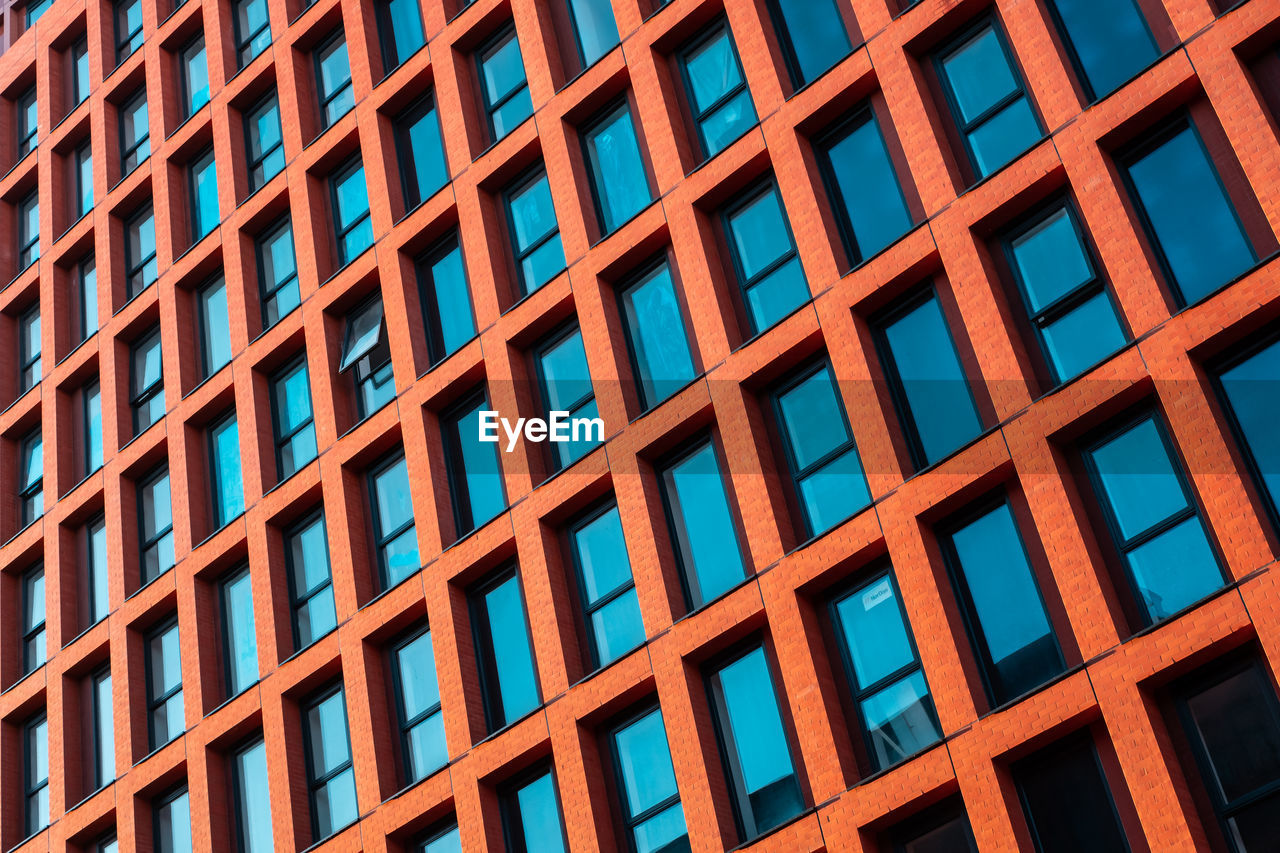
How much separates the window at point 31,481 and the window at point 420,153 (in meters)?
9.58

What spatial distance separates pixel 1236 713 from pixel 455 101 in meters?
15.7

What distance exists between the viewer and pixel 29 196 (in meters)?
35.9

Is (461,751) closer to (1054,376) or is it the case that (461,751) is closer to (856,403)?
(856,403)

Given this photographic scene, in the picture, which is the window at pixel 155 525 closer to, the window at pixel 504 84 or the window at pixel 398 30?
the window at pixel 398 30

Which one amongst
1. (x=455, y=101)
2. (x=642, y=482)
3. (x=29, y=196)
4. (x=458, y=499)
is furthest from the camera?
(x=29, y=196)

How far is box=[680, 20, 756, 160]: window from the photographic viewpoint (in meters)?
23.2

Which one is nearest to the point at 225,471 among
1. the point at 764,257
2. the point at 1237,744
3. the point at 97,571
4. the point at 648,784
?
the point at 97,571

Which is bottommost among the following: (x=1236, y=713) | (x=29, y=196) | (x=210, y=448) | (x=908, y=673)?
(x=1236, y=713)

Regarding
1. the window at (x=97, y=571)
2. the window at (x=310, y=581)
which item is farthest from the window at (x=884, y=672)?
the window at (x=97, y=571)

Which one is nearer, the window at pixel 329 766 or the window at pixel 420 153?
the window at pixel 329 766

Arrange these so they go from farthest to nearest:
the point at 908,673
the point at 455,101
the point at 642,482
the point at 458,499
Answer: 1. the point at 455,101
2. the point at 458,499
3. the point at 642,482
4. the point at 908,673

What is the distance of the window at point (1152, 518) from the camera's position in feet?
55.5

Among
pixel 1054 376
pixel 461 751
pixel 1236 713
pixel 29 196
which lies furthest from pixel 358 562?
pixel 29 196

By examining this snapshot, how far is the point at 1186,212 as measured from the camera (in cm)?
1844
